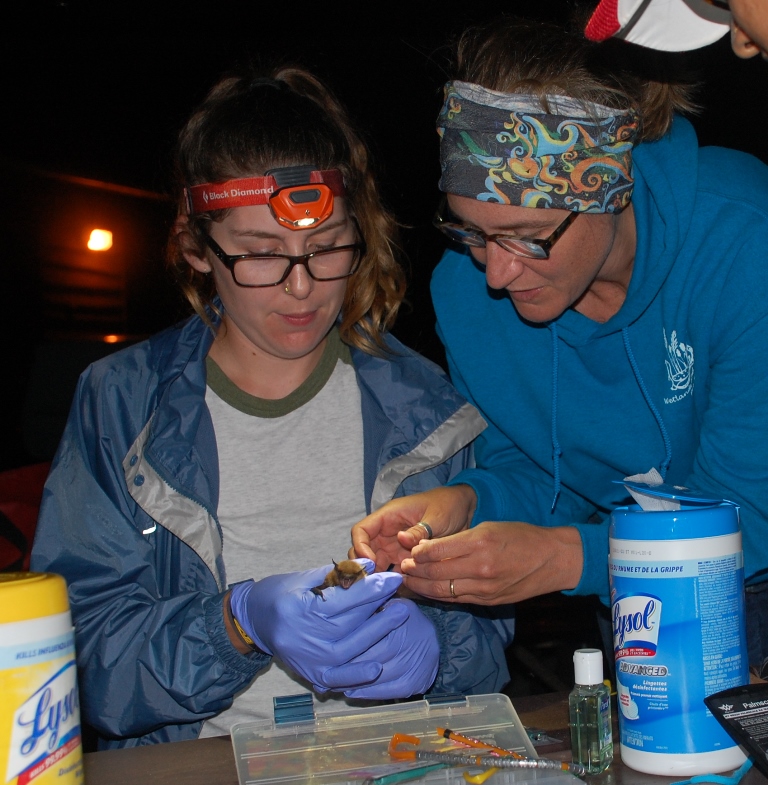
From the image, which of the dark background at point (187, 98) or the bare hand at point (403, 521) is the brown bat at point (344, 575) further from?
the dark background at point (187, 98)

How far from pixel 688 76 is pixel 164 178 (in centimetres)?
110

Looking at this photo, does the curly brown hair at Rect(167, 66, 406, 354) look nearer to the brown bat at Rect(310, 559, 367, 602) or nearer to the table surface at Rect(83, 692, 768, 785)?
the brown bat at Rect(310, 559, 367, 602)

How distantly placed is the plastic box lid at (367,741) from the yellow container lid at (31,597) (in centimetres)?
42

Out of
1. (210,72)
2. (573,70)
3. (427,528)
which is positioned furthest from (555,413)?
(210,72)

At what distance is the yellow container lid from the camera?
2.12 feet

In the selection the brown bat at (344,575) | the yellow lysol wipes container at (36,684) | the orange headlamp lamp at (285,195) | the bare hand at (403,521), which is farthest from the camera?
the orange headlamp lamp at (285,195)

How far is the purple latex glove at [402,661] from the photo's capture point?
4.41 feet

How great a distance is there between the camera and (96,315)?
7102 mm

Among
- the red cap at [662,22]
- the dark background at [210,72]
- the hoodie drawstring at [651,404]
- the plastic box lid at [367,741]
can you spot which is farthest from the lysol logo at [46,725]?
the dark background at [210,72]

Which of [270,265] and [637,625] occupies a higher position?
[270,265]

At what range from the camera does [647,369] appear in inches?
59.9

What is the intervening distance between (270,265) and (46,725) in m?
1.05

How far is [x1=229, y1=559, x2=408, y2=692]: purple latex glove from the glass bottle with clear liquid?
0.34 metres

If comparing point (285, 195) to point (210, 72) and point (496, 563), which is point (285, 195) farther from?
point (210, 72)
